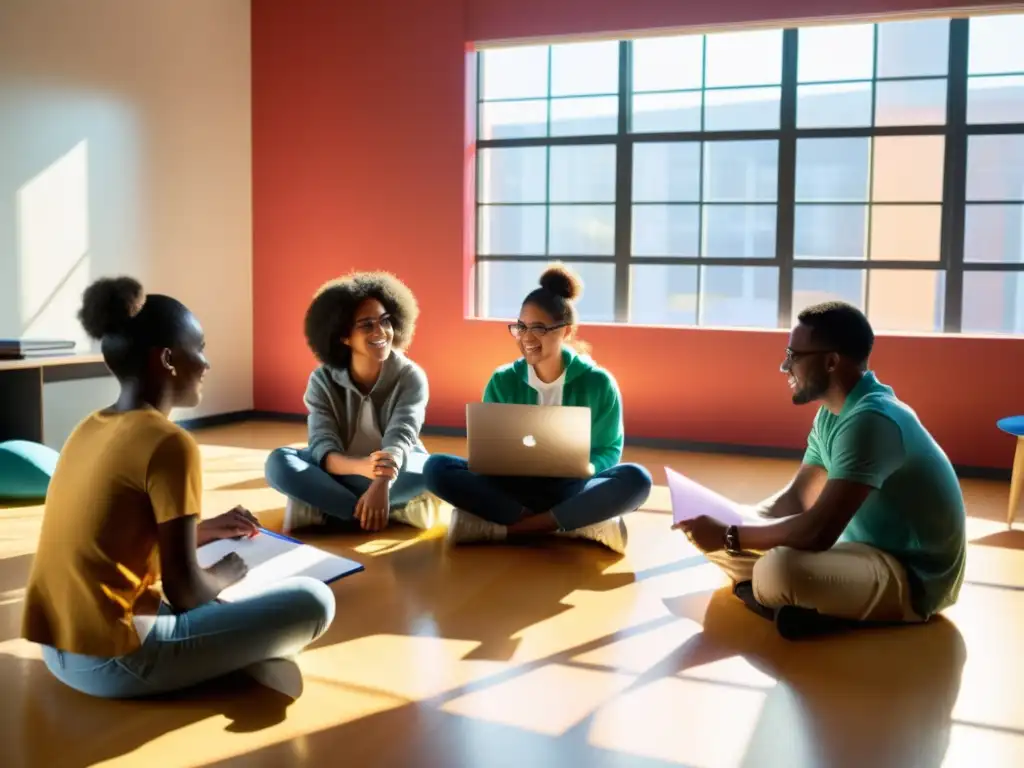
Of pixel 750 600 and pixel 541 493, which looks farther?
pixel 541 493

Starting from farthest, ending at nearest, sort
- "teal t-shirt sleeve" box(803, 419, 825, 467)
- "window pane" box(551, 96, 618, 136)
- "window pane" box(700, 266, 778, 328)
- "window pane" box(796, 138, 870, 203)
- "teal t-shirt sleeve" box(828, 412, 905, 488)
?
"window pane" box(551, 96, 618, 136) < "window pane" box(700, 266, 778, 328) < "window pane" box(796, 138, 870, 203) < "teal t-shirt sleeve" box(803, 419, 825, 467) < "teal t-shirt sleeve" box(828, 412, 905, 488)

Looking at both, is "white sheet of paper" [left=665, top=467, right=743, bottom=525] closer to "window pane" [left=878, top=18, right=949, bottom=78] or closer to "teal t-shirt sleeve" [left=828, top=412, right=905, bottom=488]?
"teal t-shirt sleeve" [left=828, top=412, right=905, bottom=488]

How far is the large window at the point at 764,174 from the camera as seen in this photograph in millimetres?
5148

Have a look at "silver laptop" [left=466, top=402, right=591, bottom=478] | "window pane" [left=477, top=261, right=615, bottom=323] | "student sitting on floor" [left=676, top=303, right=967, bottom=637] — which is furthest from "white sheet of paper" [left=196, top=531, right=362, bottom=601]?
"window pane" [left=477, top=261, right=615, bottom=323]

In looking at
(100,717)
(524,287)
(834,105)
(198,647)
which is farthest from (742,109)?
(100,717)

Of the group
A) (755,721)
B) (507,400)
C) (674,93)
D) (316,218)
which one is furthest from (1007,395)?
(316,218)

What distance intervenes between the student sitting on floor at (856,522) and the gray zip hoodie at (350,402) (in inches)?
52.2

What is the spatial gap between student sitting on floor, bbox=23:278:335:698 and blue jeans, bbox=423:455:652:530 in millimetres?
1317

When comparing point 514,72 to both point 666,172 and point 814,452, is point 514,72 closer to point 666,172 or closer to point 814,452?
point 666,172

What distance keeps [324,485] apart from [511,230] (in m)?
3.00

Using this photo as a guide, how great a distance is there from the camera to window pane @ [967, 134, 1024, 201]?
16.7 feet

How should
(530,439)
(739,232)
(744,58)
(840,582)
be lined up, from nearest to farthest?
(840,582) → (530,439) → (744,58) → (739,232)

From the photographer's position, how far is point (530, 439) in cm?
316

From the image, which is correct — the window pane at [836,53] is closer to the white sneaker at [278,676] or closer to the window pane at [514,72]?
the window pane at [514,72]
